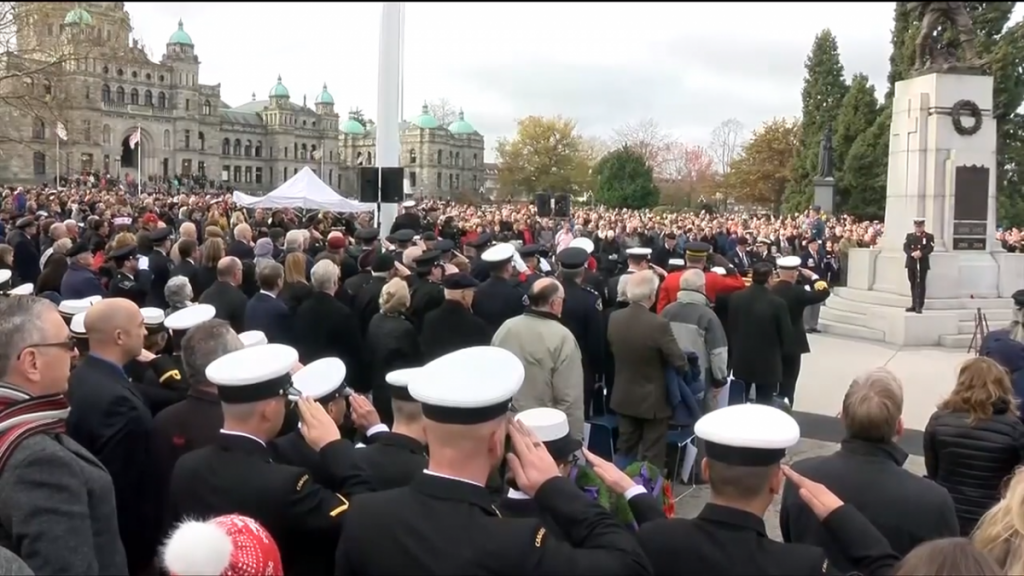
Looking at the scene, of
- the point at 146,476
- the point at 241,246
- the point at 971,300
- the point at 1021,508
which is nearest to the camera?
the point at 1021,508

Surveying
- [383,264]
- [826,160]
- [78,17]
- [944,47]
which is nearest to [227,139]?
[826,160]

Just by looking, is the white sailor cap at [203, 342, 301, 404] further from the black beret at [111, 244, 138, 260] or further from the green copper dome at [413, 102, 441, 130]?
the green copper dome at [413, 102, 441, 130]

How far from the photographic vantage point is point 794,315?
378 inches

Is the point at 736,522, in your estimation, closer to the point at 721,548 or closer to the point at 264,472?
the point at 721,548

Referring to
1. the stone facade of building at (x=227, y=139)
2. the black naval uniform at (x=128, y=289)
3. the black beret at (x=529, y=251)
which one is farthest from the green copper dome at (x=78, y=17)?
the stone facade of building at (x=227, y=139)

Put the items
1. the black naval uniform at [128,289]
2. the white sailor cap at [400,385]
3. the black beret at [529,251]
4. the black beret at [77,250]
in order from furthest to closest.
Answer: the black beret at [529,251]
the black beret at [77,250]
the black naval uniform at [128,289]
the white sailor cap at [400,385]

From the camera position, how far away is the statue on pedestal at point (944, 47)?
16000 mm

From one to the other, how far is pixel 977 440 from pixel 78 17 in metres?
23.5

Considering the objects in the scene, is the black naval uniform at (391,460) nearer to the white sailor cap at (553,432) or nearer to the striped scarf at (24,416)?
the white sailor cap at (553,432)

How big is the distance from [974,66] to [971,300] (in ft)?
14.4

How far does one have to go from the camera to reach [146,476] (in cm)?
416

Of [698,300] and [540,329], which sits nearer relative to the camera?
[540,329]

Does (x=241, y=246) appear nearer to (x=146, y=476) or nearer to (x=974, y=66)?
(x=146, y=476)

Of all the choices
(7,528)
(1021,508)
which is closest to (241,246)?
(7,528)
